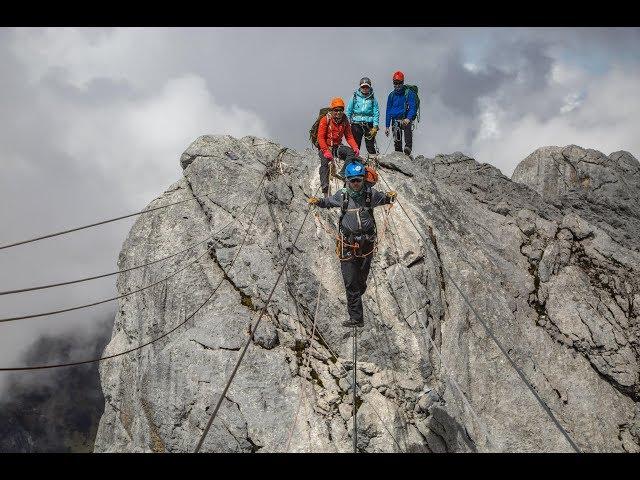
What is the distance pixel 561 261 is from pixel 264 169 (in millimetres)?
11547

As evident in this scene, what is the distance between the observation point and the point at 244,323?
14750mm

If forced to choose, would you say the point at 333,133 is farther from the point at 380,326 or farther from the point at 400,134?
the point at 380,326

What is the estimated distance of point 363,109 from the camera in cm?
1816

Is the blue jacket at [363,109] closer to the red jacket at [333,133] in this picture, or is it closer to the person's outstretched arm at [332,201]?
the red jacket at [333,133]

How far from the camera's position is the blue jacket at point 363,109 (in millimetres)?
18078

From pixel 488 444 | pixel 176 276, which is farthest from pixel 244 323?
pixel 488 444

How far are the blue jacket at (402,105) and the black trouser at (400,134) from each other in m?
0.30

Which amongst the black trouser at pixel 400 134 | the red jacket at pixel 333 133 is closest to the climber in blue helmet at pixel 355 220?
the red jacket at pixel 333 133

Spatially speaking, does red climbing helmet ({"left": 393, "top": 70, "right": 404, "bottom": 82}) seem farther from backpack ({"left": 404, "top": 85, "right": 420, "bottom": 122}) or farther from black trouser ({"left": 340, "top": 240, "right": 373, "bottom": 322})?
black trouser ({"left": 340, "top": 240, "right": 373, "bottom": 322})

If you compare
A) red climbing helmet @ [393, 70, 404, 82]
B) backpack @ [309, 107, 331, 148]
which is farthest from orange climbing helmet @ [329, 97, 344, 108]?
red climbing helmet @ [393, 70, 404, 82]

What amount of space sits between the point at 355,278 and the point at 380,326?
2.18 metres

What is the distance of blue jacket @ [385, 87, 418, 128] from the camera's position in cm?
2058

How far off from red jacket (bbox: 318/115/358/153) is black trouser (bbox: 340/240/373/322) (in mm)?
4948
